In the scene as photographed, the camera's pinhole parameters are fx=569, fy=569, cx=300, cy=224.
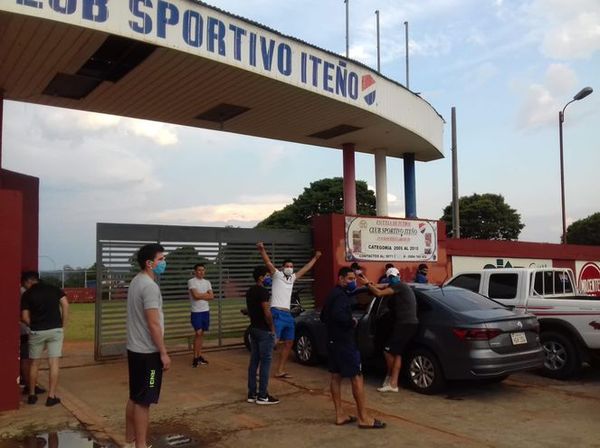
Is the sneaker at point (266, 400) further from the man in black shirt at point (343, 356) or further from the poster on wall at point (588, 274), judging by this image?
the poster on wall at point (588, 274)

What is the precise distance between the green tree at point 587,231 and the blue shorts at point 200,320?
49.0 m

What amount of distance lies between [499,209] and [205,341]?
4027 centimetres

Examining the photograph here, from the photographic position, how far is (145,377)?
4844mm

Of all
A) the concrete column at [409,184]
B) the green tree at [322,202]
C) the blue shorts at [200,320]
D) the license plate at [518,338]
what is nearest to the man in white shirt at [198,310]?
the blue shorts at [200,320]

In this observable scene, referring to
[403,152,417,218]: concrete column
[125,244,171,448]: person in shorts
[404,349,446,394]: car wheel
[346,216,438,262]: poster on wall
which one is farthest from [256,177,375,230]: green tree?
[125,244,171,448]: person in shorts

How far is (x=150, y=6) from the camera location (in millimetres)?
8555

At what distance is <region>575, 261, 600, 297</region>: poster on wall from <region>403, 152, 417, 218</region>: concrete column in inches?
333

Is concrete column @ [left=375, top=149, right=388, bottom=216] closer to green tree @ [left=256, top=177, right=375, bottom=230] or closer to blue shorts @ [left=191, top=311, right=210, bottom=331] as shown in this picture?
blue shorts @ [left=191, top=311, right=210, bottom=331]

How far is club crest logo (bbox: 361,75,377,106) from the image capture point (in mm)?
12211

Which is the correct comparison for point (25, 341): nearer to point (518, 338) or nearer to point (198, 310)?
point (198, 310)

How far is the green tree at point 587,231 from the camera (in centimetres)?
5066

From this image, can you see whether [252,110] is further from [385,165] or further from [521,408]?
[521,408]

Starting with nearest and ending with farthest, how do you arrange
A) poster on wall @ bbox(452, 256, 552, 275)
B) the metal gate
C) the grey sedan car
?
1. the grey sedan car
2. the metal gate
3. poster on wall @ bbox(452, 256, 552, 275)

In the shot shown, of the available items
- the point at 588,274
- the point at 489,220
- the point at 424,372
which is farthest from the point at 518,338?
the point at 489,220
